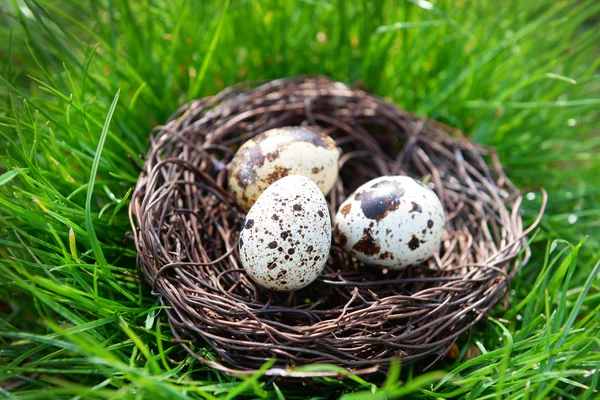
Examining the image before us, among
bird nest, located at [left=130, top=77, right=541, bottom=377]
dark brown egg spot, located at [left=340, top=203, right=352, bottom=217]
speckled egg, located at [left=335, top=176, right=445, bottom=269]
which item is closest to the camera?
A: bird nest, located at [left=130, top=77, right=541, bottom=377]

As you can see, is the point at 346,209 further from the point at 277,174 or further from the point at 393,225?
the point at 277,174

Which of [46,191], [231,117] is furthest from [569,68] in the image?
[46,191]

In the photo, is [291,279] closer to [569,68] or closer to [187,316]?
[187,316]

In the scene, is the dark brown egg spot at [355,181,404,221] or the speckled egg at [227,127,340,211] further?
the speckled egg at [227,127,340,211]

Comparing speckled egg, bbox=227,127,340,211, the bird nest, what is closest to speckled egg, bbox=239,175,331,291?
the bird nest

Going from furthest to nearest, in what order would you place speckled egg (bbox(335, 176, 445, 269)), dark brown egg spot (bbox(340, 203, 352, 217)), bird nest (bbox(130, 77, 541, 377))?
dark brown egg spot (bbox(340, 203, 352, 217))
speckled egg (bbox(335, 176, 445, 269))
bird nest (bbox(130, 77, 541, 377))

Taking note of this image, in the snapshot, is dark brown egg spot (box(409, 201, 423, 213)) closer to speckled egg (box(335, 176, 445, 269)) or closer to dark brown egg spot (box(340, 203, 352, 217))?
speckled egg (box(335, 176, 445, 269))

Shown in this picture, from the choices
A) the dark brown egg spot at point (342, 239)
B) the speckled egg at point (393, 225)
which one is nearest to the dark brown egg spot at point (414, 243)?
the speckled egg at point (393, 225)
